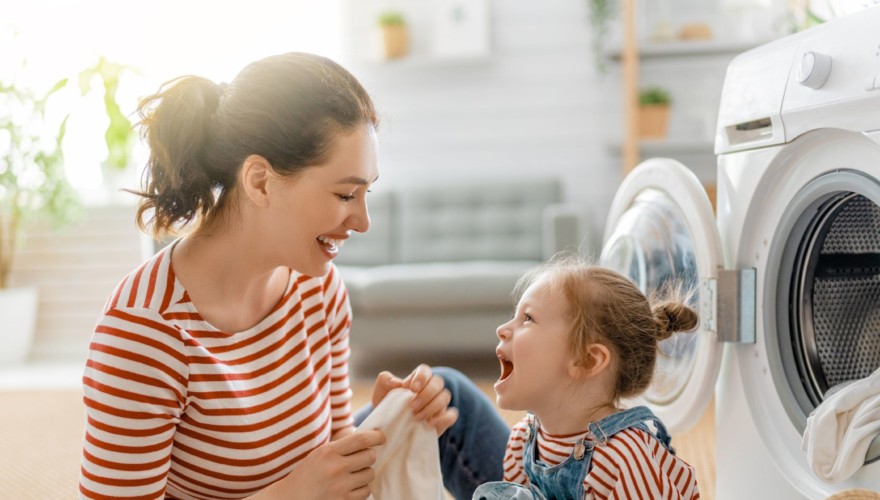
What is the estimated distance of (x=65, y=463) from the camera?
7.56ft

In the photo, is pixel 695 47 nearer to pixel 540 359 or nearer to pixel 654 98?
pixel 654 98

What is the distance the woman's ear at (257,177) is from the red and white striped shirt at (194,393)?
145 mm

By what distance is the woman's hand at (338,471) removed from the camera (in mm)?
1079

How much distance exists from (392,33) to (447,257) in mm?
1109

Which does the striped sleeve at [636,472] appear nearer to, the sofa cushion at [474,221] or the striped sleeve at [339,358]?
the striped sleeve at [339,358]

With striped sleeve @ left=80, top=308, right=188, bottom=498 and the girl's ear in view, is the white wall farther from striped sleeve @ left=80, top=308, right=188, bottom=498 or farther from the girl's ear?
striped sleeve @ left=80, top=308, right=188, bottom=498

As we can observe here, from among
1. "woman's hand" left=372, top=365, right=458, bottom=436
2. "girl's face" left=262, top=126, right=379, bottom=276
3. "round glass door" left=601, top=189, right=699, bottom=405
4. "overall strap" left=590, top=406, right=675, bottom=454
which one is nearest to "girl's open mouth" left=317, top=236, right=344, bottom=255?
"girl's face" left=262, top=126, right=379, bottom=276

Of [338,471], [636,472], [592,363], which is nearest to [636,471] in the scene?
[636,472]

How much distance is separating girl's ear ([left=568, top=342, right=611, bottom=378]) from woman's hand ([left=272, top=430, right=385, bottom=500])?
0.29 metres

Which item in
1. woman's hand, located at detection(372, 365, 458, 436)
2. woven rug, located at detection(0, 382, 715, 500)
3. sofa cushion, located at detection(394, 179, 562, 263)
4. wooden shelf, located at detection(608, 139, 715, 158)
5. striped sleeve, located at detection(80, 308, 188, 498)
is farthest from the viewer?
sofa cushion, located at detection(394, 179, 562, 263)

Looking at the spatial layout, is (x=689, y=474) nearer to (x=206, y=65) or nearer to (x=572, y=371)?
(x=572, y=371)

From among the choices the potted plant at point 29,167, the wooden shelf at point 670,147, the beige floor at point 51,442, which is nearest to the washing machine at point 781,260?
the beige floor at point 51,442

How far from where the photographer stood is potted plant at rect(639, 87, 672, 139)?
11.9 feet

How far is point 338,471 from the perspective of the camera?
109 centimetres
